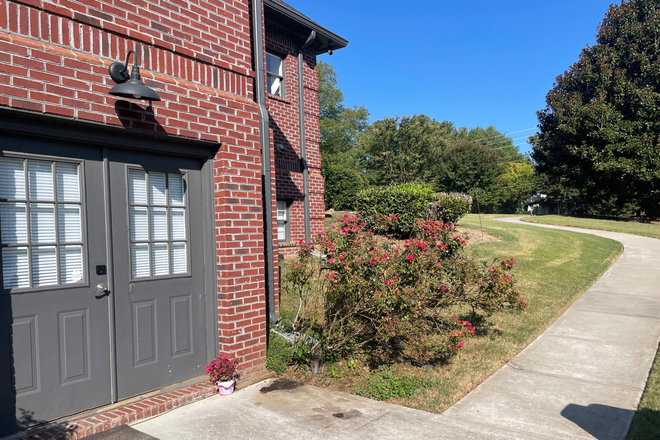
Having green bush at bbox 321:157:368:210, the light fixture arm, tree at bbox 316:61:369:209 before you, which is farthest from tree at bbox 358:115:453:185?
the light fixture arm

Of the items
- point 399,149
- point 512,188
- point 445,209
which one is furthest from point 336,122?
point 445,209

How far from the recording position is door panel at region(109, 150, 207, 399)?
13.3 feet

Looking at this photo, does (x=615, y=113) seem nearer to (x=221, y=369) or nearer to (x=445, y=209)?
(x=445, y=209)

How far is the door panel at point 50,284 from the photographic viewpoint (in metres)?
3.40

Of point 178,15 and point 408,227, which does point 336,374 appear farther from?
point 408,227

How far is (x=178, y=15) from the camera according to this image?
14.9ft

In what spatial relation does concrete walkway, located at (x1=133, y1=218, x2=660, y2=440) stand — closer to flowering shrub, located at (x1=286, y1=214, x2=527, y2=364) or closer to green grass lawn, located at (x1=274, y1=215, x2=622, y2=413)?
green grass lawn, located at (x1=274, y1=215, x2=622, y2=413)

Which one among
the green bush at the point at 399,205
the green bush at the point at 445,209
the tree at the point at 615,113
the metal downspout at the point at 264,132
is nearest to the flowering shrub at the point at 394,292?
the metal downspout at the point at 264,132

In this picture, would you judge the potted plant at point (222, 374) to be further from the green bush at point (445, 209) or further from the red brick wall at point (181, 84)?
the green bush at point (445, 209)

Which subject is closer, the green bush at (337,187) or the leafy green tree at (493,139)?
the green bush at (337,187)

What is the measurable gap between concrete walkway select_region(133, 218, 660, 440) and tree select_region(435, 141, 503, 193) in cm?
4005

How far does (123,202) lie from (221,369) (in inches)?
73.7

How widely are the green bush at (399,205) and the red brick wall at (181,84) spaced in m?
8.16

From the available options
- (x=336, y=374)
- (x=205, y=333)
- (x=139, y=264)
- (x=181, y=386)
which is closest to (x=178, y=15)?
(x=139, y=264)
